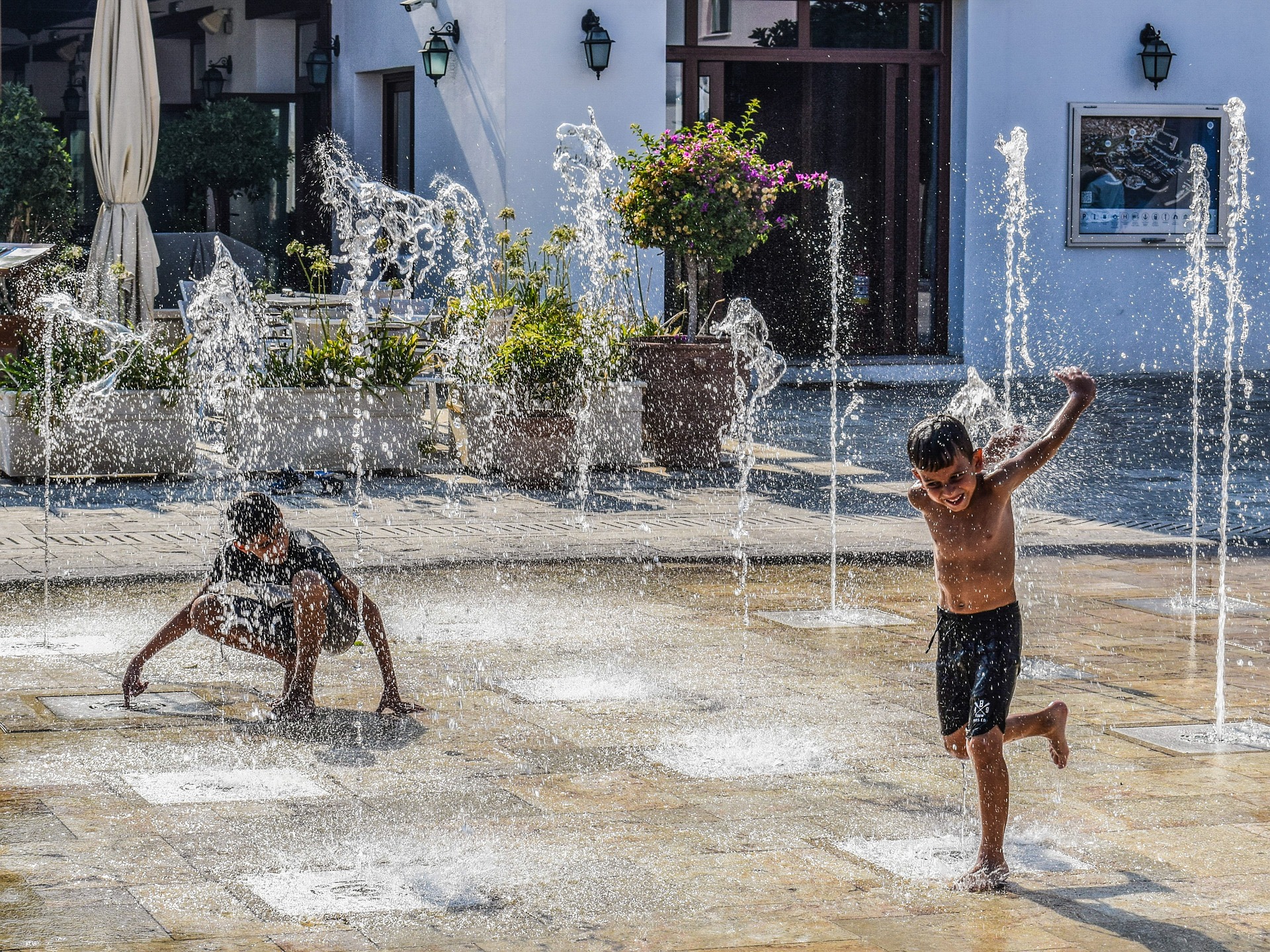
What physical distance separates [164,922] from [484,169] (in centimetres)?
1487

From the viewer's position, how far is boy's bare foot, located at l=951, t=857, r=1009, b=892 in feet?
14.0

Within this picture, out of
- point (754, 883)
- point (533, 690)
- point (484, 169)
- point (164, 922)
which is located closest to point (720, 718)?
point (533, 690)

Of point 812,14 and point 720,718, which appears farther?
point 812,14

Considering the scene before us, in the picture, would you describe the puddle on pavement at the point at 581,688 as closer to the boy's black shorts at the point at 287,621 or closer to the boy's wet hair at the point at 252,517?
the boy's black shorts at the point at 287,621

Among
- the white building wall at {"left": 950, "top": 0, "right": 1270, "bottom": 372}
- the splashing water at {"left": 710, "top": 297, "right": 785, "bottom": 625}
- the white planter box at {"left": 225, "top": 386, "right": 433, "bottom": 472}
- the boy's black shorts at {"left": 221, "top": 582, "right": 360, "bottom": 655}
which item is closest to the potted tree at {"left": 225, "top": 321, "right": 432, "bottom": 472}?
the white planter box at {"left": 225, "top": 386, "right": 433, "bottom": 472}

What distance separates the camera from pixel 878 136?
19.1 meters

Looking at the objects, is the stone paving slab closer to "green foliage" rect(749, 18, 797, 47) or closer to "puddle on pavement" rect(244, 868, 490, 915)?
"puddle on pavement" rect(244, 868, 490, 915)

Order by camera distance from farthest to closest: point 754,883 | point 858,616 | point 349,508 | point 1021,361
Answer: point 1021,361, point 349,508, point 858,616, point 754,883

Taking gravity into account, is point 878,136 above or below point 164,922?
above

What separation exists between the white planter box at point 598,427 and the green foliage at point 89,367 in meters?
1.82

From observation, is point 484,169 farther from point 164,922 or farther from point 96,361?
point 164,922

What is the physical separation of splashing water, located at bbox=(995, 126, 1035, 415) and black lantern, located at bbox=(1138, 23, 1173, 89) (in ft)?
4.65

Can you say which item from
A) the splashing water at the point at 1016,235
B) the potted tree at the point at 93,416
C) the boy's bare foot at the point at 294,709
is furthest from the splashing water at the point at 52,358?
the splashing water at the point at 1016,235

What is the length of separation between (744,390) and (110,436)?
13.6ft
